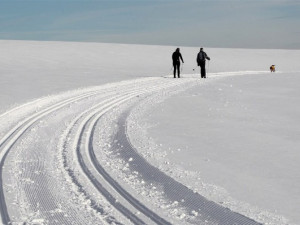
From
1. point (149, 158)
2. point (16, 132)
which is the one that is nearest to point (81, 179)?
point (149, 158)

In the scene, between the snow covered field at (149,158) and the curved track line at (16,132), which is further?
the curved track line at (16,132)

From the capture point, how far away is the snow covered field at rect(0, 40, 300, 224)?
5539mm

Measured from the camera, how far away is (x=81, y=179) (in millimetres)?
6734

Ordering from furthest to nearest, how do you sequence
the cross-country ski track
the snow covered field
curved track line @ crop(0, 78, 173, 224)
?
1. curved track line @ crop(0, 78, 173, 224)
2. the snow covered field
3. the cross-country ski track

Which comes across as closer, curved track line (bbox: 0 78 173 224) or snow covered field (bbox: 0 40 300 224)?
snow covered field (bbox: 0 40 300 224)

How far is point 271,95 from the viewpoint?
16906mm

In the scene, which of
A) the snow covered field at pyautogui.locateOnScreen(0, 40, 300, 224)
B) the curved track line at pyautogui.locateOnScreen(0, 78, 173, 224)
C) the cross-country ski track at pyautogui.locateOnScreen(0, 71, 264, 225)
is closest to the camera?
the cross-country ski track at pyautogui.locateOnScreen(0, 71, 264, 225)

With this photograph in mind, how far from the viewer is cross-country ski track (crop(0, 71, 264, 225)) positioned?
5402mm

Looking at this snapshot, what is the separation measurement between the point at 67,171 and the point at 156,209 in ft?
7.11

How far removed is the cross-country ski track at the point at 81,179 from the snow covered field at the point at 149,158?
0.6 inches

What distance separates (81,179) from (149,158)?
4.98 feet

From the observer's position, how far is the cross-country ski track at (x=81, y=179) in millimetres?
5402

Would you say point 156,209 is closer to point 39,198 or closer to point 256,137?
point 39,198

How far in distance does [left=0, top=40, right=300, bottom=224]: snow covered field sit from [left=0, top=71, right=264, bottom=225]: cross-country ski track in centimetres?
2
